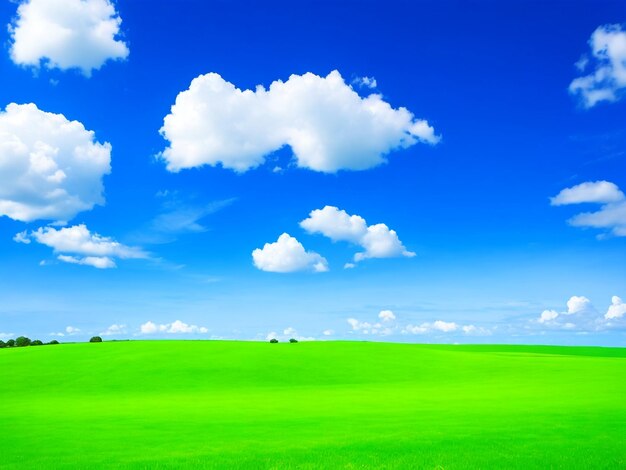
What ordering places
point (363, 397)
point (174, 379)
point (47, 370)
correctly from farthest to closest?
point (47, 370) < point (174, 379) < point (363, 397)

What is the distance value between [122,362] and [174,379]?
10.8 metres

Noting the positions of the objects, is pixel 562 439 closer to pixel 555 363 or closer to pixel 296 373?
pixel 296 373

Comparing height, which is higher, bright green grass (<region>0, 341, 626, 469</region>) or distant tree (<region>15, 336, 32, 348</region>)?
distant tree (<region>15, 336, 32, 348</region>)

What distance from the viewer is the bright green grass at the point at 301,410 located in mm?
18078

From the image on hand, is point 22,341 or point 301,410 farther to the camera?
point 22,341

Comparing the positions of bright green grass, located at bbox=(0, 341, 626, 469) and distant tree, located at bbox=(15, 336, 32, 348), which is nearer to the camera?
bright green grass, located at bbox=(0, 341, 626, 469)

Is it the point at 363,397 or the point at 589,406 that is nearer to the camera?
the point at 589,406

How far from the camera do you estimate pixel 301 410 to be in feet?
105

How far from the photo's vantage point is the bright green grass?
18.1 meters

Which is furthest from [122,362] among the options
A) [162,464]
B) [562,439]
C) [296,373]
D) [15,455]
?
[562,439]

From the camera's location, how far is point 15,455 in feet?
62.7

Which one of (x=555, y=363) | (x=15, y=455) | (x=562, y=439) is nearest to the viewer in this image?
(x=15, y=455)

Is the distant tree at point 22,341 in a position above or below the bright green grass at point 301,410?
above

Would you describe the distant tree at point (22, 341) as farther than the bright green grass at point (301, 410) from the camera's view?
Yes
